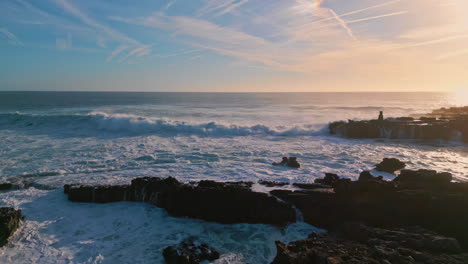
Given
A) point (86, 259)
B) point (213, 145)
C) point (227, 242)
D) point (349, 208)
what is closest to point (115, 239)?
point (86, 259)

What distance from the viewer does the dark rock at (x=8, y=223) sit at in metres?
6.95

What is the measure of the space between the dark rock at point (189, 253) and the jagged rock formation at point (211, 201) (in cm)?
161

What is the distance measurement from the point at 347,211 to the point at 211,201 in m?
4.14

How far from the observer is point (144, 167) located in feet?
45.4

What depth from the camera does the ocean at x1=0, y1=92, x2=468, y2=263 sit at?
22.7 ft

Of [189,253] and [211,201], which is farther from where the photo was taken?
[211,201]

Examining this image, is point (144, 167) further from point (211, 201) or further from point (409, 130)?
point (409, 130)

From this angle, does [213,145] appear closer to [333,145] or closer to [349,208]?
[333,145]

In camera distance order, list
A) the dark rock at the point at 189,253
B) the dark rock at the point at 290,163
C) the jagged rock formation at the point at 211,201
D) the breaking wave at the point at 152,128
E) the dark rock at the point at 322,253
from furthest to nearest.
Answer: the breaking wave at the point at 152,128
the dark rock at the point at 290,163
the jagged rock formation at the point at 211,201
the dark rock at the point at 189,253
the dark rock at the point at 322,253

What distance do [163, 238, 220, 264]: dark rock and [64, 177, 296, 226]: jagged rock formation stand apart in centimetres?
161

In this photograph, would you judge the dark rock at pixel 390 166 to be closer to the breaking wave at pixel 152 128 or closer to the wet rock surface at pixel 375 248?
the wet rock surface at pixel 375 248

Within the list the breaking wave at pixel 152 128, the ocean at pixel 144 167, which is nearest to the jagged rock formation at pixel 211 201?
the ocean at pixel 144 167

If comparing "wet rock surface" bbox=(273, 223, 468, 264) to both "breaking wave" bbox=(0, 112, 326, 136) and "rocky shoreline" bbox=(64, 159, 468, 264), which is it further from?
"breaking wave" bbox=(0, 112, 326, 136)

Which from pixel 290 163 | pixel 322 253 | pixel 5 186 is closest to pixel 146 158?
pixel 5 186
